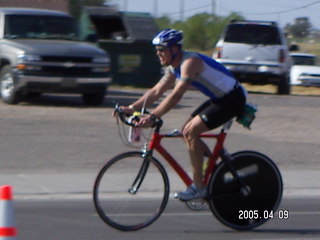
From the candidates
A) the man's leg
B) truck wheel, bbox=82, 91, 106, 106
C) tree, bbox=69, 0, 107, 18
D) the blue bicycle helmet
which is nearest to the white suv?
truck wheel, bbox=82, 91, 106, 106

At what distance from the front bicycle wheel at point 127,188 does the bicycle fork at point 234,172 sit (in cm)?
57

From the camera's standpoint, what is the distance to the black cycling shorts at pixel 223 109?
7.26 m

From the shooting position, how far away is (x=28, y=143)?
12570 millimetres

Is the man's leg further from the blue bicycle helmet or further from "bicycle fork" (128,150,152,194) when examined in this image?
the blue bicycle helmet

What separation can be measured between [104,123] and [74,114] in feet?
4.20

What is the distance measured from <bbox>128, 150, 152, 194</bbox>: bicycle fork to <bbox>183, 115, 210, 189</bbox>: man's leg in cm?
38

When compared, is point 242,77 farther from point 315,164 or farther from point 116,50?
point 315,164

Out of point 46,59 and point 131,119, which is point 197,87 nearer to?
point 131,119

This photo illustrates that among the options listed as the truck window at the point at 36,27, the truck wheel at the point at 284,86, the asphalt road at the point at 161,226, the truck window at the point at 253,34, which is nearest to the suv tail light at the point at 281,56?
the truck window at the point at 253,34

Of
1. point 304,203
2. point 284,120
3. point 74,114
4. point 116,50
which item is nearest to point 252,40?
point 116,50

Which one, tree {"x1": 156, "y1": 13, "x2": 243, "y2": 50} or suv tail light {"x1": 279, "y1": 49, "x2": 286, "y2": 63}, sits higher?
suv tail light {"x1": 279, "y1": 49, "x2": 286, "y2": 63}

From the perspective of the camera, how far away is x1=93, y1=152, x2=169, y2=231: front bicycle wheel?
7.32 metres

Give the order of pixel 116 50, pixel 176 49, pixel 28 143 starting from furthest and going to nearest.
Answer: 1. pixel 116 50
2. pixel 28 143
3. pixel 176 49

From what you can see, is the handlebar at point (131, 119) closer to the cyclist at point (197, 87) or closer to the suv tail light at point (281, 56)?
the cyclist at point (197, 87)
